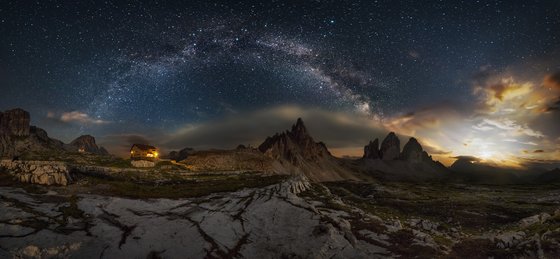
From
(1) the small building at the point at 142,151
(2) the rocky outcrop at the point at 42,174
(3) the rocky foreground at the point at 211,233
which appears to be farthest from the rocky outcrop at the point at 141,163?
(3) the rocky foreground at the point at 211,233

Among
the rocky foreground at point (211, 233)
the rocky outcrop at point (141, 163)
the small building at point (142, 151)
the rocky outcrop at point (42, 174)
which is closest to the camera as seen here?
the rocky foreground at point (211, 233)

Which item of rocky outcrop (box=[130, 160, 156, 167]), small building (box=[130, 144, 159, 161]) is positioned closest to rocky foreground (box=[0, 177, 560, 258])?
rocky outcrop (box=[130, 160, 156, 167])

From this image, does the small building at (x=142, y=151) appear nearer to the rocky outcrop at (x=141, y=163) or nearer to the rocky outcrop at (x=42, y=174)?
the rocky outcrop at (x=141, y=163)

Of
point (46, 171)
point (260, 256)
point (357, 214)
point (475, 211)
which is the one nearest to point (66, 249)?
point (260, 256)

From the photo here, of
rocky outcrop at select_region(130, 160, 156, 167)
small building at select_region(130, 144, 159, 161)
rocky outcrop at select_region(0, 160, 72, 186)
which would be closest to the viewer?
rocky outcrop at select_region(0, 160, 72, 186)

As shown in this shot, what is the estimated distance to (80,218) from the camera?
116ft

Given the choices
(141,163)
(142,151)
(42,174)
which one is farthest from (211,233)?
(142,151)

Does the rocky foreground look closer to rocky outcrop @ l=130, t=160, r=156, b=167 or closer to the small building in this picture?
rocky outcrop @ l=130, t=160, r=156, b=167

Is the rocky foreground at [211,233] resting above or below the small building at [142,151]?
below

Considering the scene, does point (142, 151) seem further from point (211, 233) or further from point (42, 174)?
point (211, 233)

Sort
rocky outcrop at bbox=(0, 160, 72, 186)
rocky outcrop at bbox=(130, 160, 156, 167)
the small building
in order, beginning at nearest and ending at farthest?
rocky outcrop at bbox=(0, 160, 72, 186), rocky outcrop at bbox=(130, 160, 156, 167), the small building

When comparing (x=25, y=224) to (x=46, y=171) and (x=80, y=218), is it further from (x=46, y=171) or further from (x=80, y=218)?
(x=46, y=171)

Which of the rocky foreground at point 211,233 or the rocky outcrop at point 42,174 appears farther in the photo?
the rocky outcrop at point 42,174

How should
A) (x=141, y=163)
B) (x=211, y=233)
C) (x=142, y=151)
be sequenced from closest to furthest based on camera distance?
(x=211, y=233)
(x=141, y=163)
(x=142, y=151)
